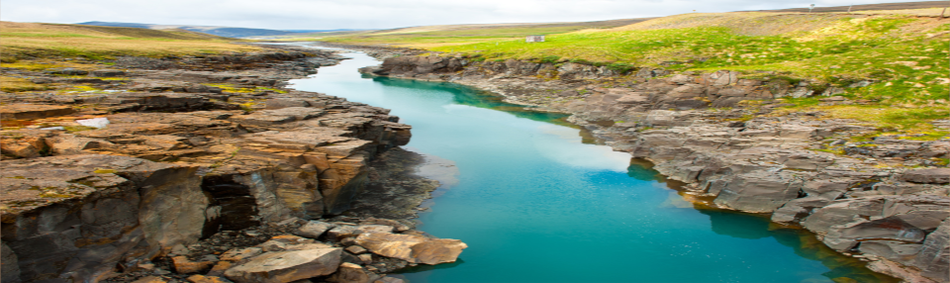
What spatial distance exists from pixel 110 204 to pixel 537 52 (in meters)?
65.0

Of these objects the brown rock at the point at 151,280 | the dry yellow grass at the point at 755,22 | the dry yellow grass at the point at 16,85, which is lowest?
the brown rock at the point at 151,280

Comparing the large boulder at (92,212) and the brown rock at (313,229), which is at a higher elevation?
the large boulder at (92,212)

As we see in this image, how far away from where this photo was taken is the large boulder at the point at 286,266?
15680mm

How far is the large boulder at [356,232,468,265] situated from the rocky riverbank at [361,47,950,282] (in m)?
14.4

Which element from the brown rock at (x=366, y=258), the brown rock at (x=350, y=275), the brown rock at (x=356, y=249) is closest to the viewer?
the brown rock at (x=350, y=275)

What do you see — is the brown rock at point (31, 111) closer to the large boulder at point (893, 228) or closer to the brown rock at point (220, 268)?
the brown rock at point (220, 268)

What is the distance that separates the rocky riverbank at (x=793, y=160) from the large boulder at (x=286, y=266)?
63.0 feet

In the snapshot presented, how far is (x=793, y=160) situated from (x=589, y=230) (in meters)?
11.6

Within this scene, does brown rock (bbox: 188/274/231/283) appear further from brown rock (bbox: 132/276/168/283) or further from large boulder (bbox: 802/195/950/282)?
large boulder (bbox: 802/195/950/282)

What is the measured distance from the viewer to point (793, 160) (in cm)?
2458

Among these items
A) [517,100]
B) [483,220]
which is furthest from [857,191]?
[517,100]

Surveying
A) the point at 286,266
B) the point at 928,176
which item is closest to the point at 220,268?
the point at 286,266

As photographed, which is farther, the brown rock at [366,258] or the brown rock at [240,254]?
the brown rock at [366,258]

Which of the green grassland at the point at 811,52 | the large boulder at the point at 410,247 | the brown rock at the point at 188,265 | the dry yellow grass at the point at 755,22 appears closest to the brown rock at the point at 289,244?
the large boulder at the point at 410,247
